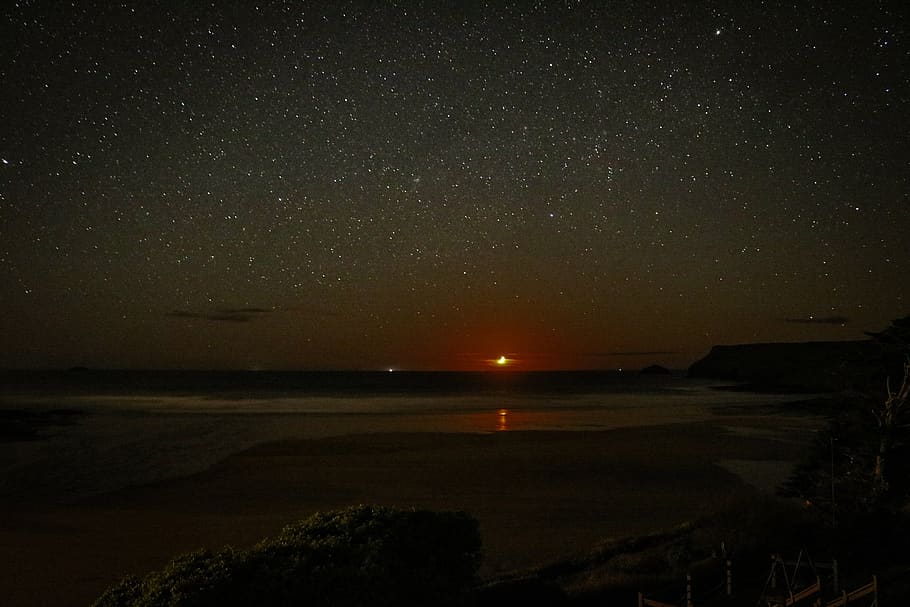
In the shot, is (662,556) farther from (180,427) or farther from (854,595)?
(180,427)

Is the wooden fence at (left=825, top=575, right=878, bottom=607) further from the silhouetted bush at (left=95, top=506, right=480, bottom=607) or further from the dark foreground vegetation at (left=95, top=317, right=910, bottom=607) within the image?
the silhouetted bush at (left=95, top=506, right=480, bottom=607)

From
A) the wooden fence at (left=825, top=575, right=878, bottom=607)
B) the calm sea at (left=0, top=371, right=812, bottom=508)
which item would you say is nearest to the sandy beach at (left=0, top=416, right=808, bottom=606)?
the calm sea at (left=0, top=371, right=812, bottom=508)

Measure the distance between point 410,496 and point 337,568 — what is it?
1809cm

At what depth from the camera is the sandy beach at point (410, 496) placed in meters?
18.9

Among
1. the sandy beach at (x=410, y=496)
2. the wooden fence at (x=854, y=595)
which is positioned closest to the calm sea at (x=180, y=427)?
the sandy beach at (x=410, y=496)

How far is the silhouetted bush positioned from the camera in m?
8.66

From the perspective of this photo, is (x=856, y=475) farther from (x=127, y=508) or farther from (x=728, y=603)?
(x=127, y=508)

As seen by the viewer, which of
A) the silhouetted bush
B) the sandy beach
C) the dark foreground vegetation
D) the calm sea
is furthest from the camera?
the calm sea

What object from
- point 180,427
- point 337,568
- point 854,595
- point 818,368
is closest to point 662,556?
point 854,595

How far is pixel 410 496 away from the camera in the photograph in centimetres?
2730

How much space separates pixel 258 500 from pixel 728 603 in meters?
18.2

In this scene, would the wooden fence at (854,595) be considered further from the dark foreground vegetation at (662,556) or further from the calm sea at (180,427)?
the calm sea at (180,427)

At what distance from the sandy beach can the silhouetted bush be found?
6162mm

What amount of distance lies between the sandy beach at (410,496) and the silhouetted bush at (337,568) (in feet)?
20.2
